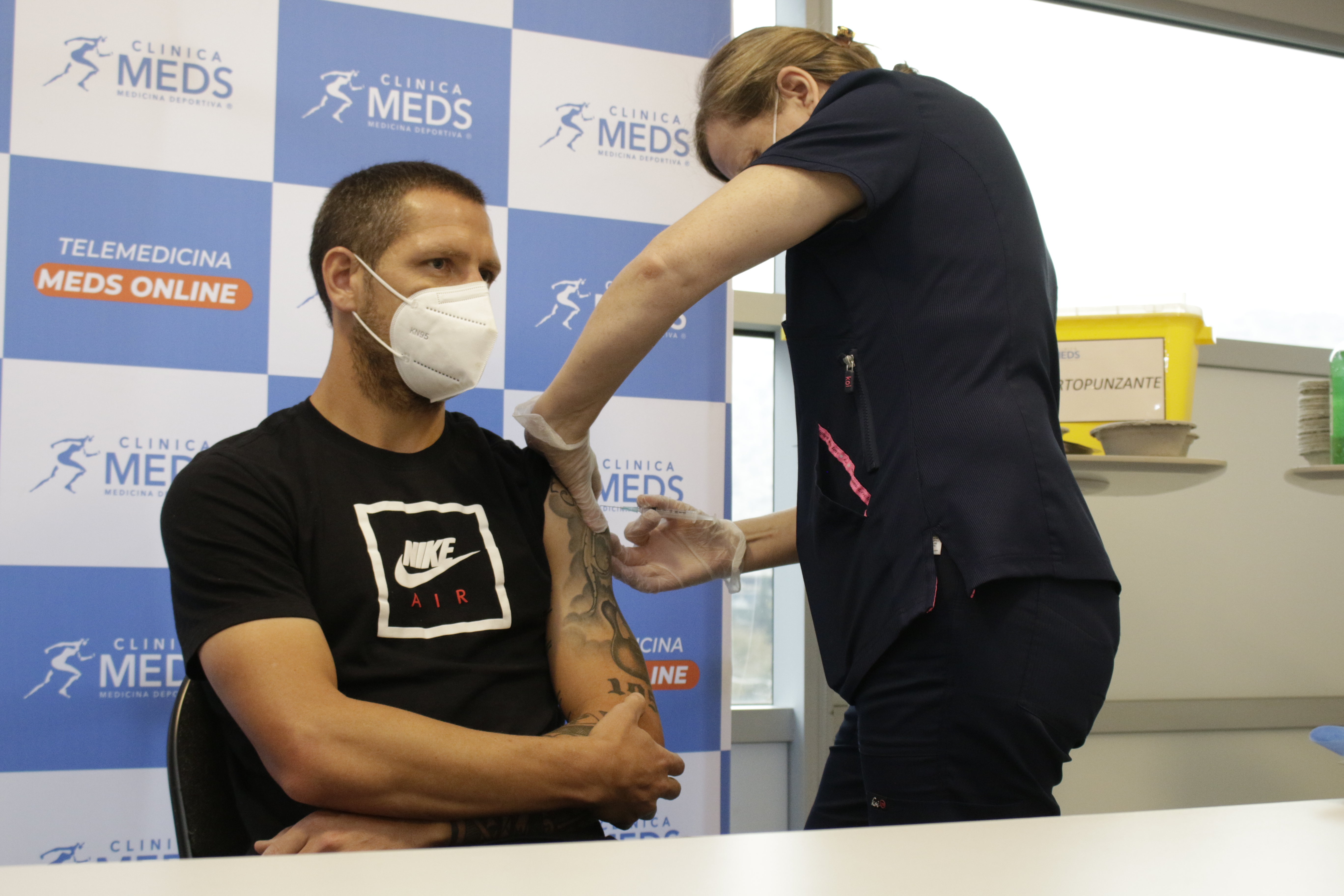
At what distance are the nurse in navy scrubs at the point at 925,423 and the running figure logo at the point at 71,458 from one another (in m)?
1.22

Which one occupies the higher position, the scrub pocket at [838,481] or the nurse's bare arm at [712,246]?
the nurse's bare arm at [712,246]

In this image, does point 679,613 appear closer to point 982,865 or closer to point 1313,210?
point 982,865

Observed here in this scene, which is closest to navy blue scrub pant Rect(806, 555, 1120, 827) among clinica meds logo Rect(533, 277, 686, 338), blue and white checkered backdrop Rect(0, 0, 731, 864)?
blue and white checkered backdrop Rect(0, 0, 731, 864)

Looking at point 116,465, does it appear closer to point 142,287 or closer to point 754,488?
point 142,287

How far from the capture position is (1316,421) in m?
2.19

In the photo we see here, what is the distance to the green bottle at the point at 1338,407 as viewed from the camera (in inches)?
82.0

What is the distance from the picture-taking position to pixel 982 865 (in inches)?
22.6

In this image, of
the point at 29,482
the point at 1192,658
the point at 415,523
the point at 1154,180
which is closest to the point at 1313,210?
the point at 1154,180

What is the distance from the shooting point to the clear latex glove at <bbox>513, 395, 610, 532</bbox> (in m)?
1.35

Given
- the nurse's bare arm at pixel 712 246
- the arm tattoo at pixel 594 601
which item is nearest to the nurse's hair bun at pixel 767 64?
the nurse's bare arm at pixel 712 246

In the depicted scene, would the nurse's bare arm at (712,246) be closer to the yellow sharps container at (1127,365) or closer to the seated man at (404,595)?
the seated man at (404,595)

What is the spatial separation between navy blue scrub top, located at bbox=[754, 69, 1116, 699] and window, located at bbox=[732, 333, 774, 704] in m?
1.48

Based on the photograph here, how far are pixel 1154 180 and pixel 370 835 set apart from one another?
10.5 ft

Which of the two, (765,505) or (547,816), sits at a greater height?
(765,505)
